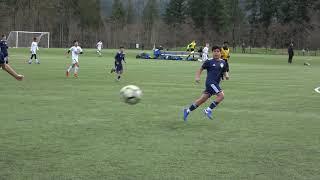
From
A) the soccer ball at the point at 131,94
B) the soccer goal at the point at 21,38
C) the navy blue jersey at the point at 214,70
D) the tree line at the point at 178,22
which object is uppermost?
the tree line at the point at 178,22

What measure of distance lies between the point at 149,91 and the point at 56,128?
910 centimetres

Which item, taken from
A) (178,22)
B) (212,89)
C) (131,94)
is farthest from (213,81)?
(178,22)

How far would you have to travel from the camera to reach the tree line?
10431 cm

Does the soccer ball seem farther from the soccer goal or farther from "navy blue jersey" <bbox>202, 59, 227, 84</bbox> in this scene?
the soccer goal

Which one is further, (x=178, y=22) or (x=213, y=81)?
(x=178, y=22)

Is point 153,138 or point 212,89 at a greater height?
point 212,89

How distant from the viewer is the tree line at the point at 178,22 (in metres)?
104

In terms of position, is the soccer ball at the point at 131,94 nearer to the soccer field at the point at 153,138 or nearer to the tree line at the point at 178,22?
the soccer field at the point at 153,138

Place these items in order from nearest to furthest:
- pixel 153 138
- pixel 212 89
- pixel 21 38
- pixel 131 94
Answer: pixel 153 138, pixel 131 94, pixel 212 89, pixel 21 38

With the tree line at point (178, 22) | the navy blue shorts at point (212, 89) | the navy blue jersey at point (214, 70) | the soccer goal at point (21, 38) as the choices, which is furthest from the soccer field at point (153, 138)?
the tree line at point (178, 22)

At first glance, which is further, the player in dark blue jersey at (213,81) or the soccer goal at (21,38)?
the soccer goal at (21,38)

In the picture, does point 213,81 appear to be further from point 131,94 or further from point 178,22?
point 178,22

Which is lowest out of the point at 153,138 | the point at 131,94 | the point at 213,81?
the point at 153,138

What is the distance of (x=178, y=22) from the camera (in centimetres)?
12169
